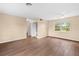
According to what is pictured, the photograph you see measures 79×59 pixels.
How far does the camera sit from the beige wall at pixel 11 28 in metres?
4.96

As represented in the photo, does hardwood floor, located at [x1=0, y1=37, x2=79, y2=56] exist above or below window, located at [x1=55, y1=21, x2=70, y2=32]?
below

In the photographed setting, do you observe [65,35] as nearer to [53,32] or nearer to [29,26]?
[53,32]

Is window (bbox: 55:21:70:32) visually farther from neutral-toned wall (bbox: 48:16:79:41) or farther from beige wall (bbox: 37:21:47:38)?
beige wall (bbox: 37:21:47:38)

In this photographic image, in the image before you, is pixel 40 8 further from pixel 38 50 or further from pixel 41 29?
pixel 41 29

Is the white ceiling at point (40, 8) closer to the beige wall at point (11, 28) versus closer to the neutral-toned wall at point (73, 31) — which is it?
the beige wall at point (11, 28)

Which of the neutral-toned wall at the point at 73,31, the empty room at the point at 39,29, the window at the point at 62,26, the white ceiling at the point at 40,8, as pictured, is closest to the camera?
the white ceiling at the point at 40,8

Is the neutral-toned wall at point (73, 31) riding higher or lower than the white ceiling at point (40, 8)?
lower

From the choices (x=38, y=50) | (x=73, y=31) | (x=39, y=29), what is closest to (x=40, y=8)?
(x=38, y=50)

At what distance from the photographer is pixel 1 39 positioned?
491 centimetres

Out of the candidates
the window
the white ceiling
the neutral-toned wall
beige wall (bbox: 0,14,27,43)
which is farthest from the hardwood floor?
the window

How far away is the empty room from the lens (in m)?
3.33

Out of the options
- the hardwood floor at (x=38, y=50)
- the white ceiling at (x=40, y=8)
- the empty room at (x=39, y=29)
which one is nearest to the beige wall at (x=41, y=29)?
the empty room at (x=39, y=29)

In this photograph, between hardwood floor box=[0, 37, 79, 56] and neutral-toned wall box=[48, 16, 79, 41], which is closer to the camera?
hardwood floor box=[0, 37, 79, 56]

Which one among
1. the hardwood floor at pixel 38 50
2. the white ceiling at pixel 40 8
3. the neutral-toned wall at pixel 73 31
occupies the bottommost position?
the hardwood floor at pixel 38 50
